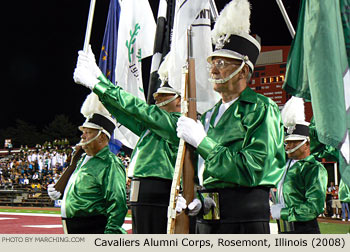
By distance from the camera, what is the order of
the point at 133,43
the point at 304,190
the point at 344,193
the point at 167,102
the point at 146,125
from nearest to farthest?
the point at 146,125 < the point at 167,102 < the point at 304,190 < the point at 344,193 < the point at 133,43

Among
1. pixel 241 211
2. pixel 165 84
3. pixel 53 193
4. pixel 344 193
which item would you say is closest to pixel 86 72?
pixel 165 84

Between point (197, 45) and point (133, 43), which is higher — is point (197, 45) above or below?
below

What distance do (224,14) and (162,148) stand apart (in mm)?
1732

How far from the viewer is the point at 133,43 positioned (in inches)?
292

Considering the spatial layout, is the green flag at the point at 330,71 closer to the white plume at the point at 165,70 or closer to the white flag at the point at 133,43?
the white plume at the point at 165,70

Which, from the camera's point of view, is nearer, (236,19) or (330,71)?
(330,71)

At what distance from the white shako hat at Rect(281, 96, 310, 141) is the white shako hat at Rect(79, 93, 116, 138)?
2.19m

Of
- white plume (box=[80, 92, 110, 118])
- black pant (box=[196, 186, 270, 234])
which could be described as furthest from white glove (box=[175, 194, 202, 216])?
white plume (box=[80, 92, 110, 118])

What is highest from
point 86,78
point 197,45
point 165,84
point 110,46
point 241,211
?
point 110,46

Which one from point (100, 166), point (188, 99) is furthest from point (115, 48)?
point (188, 99)

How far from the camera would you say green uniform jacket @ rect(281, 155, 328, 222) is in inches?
187

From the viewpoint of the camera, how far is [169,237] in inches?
105

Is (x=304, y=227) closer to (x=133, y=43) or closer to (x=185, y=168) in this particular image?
(x=185, y=168)

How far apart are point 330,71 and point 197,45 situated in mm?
2824
